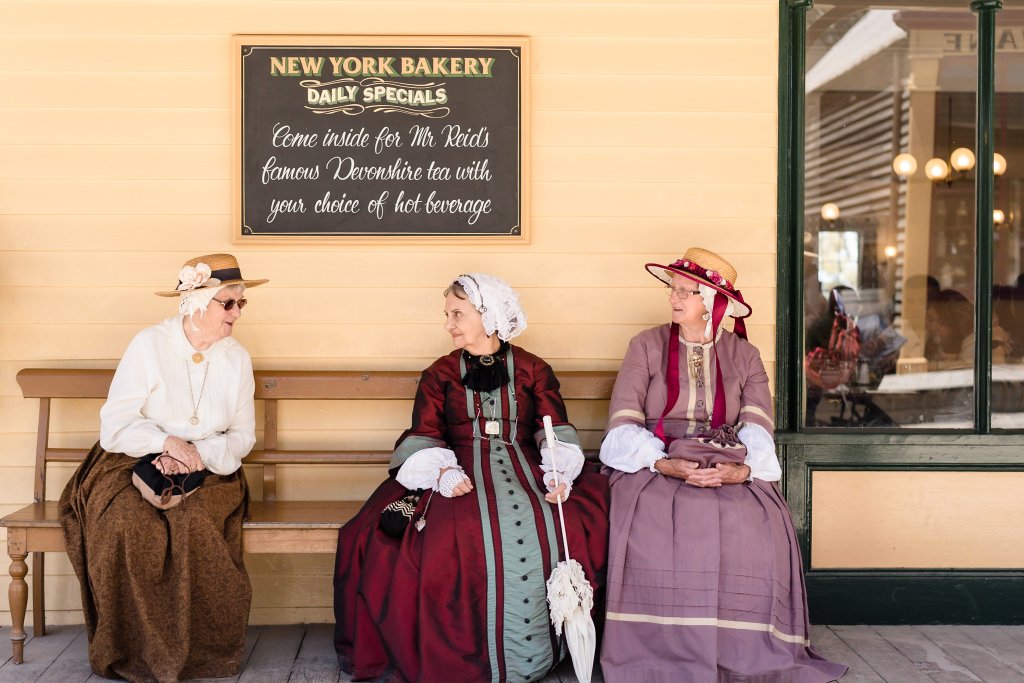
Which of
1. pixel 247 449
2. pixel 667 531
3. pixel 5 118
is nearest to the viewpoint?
pixel 667 531

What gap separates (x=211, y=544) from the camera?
365 centimetres

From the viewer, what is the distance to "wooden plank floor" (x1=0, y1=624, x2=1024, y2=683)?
3.70 metres

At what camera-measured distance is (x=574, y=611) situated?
3.45 m

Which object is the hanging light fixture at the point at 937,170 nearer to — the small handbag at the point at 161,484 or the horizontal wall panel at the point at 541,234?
the horizontal wall panel at the point at 541,234

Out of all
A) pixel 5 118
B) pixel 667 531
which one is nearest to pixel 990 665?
pixel 667 531

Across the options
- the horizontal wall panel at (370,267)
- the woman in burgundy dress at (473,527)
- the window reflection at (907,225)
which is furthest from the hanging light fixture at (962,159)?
the woman in burgundy dress at (473,527)

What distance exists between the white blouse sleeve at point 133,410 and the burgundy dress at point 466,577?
0.76 meters

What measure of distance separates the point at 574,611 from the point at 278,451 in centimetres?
145

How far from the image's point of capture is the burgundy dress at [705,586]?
3.56 m

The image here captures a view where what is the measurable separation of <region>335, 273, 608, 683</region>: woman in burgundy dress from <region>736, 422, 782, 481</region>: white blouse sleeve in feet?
1.74

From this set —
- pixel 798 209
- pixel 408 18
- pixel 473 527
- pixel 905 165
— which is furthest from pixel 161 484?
pixel 905 165

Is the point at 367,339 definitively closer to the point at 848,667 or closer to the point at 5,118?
the point at 5,118

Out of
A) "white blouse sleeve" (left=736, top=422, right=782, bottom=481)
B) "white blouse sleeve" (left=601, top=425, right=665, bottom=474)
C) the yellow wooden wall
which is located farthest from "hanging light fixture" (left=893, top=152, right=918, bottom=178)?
"white blouse sleeve" (left=601, top=425, right=665, bottom=474)

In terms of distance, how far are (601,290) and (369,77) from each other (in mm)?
1280
